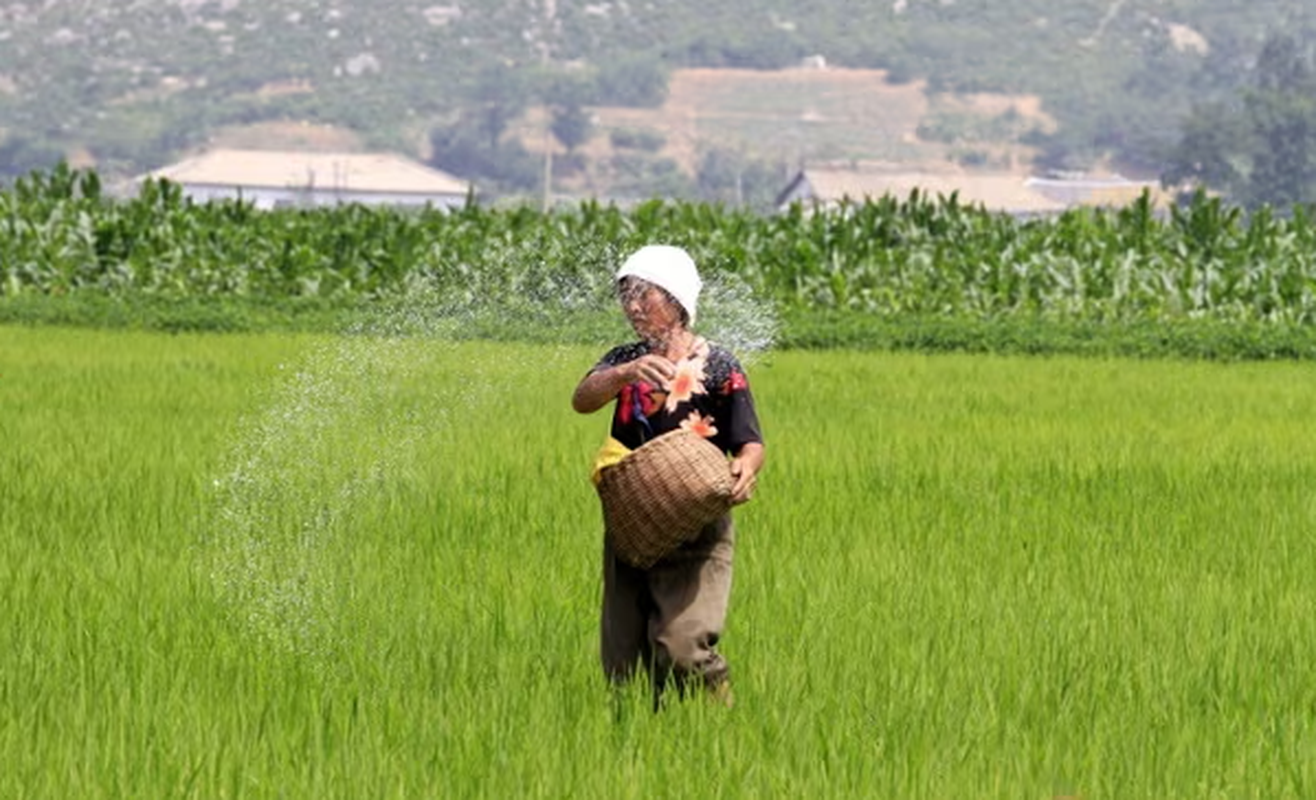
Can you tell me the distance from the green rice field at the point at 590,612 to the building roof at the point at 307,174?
425 ft

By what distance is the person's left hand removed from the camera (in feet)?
17.0

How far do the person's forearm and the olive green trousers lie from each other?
12.1 inches

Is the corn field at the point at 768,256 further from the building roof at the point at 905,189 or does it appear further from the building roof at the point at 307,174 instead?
the building roof at the point at 307,174

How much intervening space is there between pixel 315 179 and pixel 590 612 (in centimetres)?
14612

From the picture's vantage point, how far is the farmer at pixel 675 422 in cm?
524

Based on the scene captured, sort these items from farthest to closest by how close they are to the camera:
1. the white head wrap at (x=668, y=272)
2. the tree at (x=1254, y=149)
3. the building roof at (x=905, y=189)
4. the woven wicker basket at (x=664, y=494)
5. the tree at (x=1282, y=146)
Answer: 1. the building roof at (x=905, y=189)
2. the tree at (x=1254, y=149)
3. the tree at (x=1282, y=146)
4. the white head wrap at (x=668, y=272)
5. the woven wicker basket at (x=664, y=494)

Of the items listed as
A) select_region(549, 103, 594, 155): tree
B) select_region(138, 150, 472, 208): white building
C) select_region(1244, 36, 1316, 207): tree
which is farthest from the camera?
select_region(549, 103, 594, 155): tree

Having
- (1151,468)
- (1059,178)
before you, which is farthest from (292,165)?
(1151,468)

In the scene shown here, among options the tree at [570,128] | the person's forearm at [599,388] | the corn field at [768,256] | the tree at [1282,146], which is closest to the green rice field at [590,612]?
the person's forearm at [599,388]

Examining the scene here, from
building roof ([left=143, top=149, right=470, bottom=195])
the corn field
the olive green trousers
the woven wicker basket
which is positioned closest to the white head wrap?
the woven wicker basket

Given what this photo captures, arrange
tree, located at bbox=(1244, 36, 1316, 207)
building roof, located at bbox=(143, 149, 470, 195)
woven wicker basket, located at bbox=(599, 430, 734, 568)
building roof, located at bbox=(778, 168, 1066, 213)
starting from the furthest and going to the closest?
building roof, located at bbox=(143, 149, 470, 195), building roof, located at bbox=(778, 168, 1066, 213), tree, located at bbox=(1244, 36, 1316, 207), woven wicker basket, located at bbox=(599, 430, 734, 568)

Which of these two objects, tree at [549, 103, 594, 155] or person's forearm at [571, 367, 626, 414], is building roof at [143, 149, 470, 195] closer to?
tree at [549, 103, 594, 155]

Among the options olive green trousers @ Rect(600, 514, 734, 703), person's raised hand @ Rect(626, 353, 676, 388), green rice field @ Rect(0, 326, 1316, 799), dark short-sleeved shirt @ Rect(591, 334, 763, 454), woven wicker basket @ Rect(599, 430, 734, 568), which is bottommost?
green rice field @ Rect(0, 326, 1316, 799)

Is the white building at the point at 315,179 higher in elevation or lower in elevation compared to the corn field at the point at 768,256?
lower
